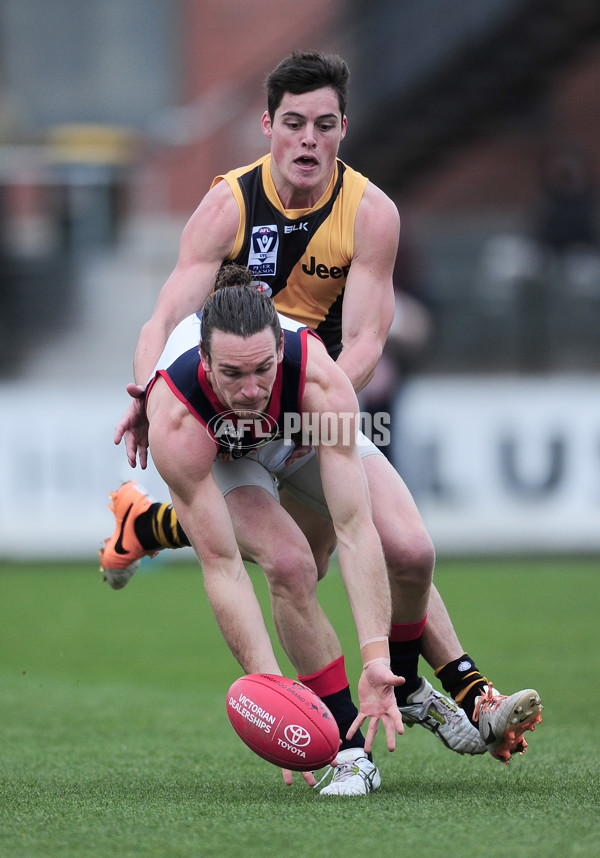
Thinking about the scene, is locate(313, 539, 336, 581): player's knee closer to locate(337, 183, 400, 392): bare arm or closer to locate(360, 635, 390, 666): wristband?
locate(337, 183, 400, 392): bare arm

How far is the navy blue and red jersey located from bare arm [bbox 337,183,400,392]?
47cm

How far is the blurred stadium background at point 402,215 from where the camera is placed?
1167 centimetres

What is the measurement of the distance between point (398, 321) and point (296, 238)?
17.9 feet

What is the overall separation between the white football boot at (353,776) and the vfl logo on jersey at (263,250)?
182cm

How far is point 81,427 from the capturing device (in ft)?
38.4

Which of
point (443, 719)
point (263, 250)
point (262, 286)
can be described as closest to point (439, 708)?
point (443, 719)

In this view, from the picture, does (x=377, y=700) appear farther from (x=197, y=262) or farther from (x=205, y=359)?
(x=197, y=262)

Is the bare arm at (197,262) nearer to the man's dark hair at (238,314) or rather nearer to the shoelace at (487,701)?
the man's dark hair at (238,314)

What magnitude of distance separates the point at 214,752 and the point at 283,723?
125 cm

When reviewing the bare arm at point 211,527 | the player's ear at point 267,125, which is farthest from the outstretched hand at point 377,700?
the player's ear at point 267,125

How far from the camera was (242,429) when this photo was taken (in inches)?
188

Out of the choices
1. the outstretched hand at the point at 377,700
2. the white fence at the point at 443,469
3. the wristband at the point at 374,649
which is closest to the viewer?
the outstretched hand at the point at 377,700

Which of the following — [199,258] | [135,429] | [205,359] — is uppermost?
[199,258]

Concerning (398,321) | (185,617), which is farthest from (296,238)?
(398,321)
